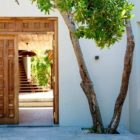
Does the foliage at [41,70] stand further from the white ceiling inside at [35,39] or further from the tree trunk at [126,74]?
the tree trunk at [126,74]

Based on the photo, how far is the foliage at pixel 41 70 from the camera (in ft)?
79.8

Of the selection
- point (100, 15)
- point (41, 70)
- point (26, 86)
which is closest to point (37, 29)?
point (100, 15)

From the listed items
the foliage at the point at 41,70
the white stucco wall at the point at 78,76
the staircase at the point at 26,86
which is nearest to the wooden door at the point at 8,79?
the white stucco wall at the point at 78,76

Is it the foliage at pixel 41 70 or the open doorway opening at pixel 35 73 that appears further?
the foliage at pixel 41 70

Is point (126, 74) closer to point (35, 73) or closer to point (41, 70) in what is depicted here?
point (41, 70)

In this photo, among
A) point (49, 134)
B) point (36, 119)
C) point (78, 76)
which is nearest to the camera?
point (49, 134)

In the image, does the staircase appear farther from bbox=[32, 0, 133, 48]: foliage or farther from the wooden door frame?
bbox=[32, 0, 133, 48]: foliage

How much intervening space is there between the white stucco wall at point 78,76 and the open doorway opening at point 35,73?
2.34m

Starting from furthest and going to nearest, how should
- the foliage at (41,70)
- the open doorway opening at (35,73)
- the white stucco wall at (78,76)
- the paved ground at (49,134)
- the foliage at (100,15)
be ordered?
the foliage at (41,70)
the open doorway opening at (35,73)
the white stucco wall at (78,76)
the paved ground at (49,134)
the foliage at (100,15)

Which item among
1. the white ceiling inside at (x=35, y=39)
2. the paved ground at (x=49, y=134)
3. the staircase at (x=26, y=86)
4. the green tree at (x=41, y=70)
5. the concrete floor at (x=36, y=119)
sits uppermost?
the white ceiling inside at (x=35, y=39)

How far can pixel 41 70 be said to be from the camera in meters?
25.3

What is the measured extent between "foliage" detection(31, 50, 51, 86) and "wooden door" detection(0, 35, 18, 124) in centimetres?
1313

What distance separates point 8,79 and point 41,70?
48.0 ft

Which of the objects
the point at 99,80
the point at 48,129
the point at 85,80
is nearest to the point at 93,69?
the point at 99,80
